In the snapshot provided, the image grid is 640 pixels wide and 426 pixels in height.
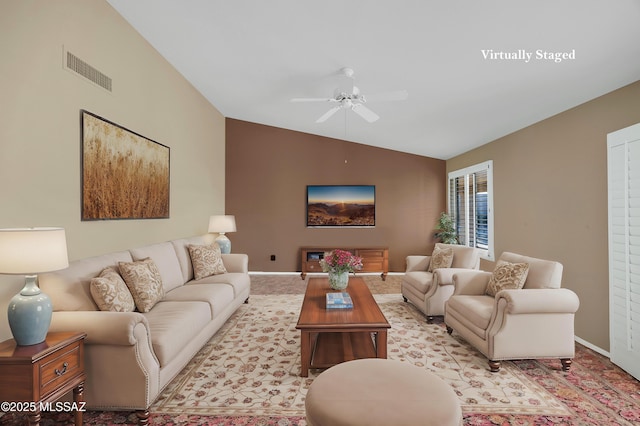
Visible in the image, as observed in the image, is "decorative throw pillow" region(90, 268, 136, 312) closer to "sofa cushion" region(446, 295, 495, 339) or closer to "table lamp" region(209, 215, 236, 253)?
"table lamp" region(209, 215, 236, 253)

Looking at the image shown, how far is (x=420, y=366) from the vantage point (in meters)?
A: 2.82

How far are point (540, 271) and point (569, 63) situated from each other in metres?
1.81

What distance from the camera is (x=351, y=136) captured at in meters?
6.65

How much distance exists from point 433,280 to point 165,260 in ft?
10.4

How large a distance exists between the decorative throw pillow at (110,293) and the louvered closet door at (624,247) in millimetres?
4078

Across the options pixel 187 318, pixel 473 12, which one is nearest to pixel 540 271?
pixel 473 12

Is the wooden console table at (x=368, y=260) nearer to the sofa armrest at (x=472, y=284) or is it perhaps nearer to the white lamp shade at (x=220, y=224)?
the white lamp shade at (x=220, y=224)

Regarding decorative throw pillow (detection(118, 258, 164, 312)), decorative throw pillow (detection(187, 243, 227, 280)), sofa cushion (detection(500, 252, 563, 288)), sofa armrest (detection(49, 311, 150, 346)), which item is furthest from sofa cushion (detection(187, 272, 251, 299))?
sofa cushion (detection(500, 252, 563, 288))

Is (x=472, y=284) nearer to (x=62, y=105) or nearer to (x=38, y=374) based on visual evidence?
(x=38, y=374)

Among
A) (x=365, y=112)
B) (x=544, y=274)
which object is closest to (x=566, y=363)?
(x=544, y=274)

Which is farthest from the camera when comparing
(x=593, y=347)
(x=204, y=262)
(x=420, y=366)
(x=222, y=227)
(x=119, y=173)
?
(x=222, y=227)

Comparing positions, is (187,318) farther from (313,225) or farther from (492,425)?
(313,225)

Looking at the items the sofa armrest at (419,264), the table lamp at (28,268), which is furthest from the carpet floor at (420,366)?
the sofa armrest at (419,264)

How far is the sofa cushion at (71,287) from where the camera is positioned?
2.25 m
